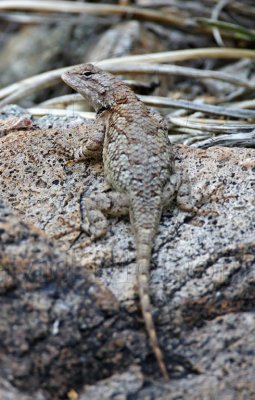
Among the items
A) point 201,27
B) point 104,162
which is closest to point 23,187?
point 104,162

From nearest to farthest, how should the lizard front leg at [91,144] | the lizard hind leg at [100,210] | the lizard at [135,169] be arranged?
1. the lizard at [135,169]
2. the lizard hind leg at [100,210]
3. the lizard front leg at [91,144]

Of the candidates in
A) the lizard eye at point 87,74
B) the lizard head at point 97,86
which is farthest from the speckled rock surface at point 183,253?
the lizard eye at point 87,74

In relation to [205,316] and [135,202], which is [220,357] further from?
[135,202]

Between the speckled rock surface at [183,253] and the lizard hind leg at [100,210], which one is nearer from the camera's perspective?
the speckled rock surface at [183,253]

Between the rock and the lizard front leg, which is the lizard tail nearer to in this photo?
the rock

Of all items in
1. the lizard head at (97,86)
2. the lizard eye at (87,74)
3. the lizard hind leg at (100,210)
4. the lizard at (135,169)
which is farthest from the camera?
the lizard eye at (87,74)

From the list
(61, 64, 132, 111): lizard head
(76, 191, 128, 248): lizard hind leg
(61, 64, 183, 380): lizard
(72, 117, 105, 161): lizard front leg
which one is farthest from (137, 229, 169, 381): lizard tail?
(61, 64, 132, 111): lizard head

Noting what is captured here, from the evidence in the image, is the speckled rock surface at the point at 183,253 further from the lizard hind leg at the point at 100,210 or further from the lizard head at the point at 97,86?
the lizard head at the point at 97,86
